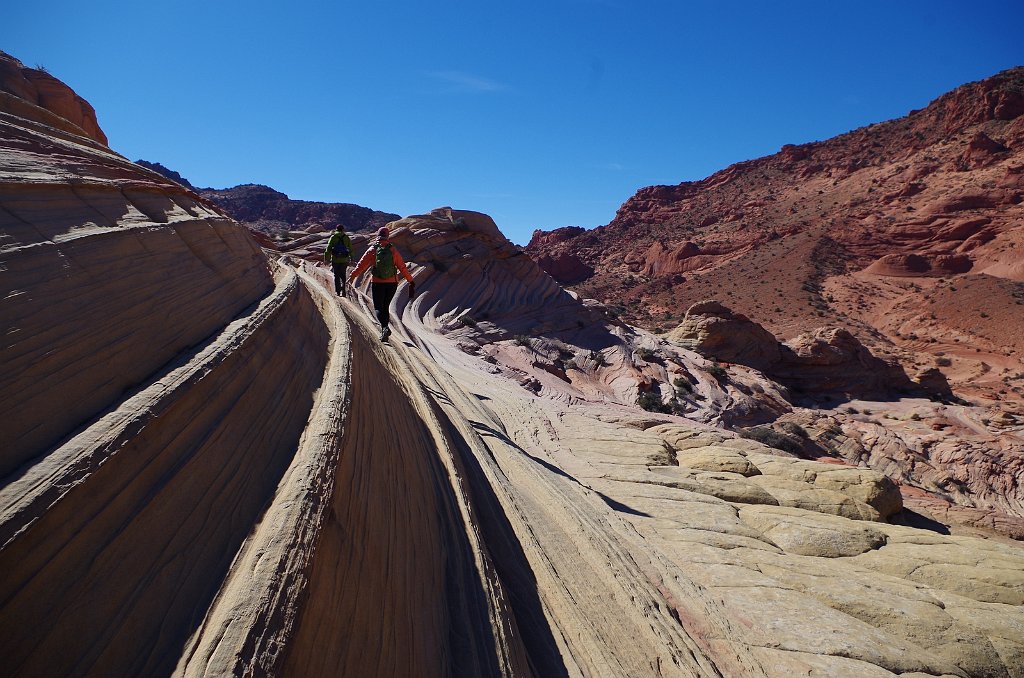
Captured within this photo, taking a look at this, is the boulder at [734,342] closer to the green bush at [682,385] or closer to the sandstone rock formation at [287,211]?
the green bush at [682,385]

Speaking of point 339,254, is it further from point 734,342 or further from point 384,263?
point 734,342

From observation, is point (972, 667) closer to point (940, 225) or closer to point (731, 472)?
point (731, 472)

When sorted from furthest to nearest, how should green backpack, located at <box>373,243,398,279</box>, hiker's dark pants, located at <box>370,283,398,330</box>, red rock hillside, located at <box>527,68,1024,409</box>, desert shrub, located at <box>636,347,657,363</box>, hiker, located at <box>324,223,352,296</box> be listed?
red rock hillside, located at <box>527,68,1024,409</box>
desert shrub, located at <box>636,347,657,363</box>
hiker, located at <box>324,223,352,296</box>
hiker's dark pants, located at <box>370,283,398,330</box>
green backpack, located at <box>373,243,398,279</box>

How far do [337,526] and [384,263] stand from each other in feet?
17.0

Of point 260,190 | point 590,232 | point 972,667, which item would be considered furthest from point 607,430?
point 260,190

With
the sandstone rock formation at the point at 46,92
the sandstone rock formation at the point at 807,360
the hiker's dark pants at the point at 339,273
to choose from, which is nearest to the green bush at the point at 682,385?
the sandstone rock formation at the point at 807,360

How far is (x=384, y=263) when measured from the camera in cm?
733

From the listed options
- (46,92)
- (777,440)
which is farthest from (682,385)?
(46,92)

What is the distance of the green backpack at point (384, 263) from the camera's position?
7.30 meters

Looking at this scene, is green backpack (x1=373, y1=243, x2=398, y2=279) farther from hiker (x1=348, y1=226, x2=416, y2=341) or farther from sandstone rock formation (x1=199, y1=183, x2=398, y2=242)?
sandstone rock formation (x1=199, y1=183, x2=398, y2=242)

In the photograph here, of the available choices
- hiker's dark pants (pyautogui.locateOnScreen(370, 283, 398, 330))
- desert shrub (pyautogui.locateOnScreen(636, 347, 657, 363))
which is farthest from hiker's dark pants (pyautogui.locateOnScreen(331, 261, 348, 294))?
desert shrub (pyautogui.locateOnScreen(636, 347, 657, 363))

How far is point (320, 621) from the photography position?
2.22 meters

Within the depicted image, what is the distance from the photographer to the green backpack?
23.9 ft

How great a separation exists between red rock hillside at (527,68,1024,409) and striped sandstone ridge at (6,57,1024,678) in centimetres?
2861
